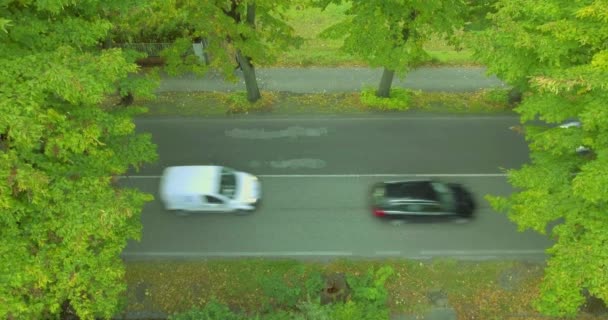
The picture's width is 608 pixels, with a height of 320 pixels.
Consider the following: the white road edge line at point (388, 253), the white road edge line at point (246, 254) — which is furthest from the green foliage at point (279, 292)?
the white road edge line at point (388, 253)

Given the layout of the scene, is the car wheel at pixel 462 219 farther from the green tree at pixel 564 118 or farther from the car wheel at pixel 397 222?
the green tree at pixel 564 118

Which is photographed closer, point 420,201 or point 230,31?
point 420,201

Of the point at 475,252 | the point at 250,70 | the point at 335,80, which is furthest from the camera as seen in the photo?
the point at 335,80

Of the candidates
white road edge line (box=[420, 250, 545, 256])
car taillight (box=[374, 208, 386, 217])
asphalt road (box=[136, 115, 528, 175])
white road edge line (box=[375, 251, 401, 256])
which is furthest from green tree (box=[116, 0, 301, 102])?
white road edge line (box=[420, 250, 545, 256])

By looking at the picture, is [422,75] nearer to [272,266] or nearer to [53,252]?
[272,266]

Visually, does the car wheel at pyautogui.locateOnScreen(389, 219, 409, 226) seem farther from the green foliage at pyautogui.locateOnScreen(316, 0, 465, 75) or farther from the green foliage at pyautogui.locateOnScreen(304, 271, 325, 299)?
the green foliage at pyautogui.locateOnScreen(316, 0, 465, 75)

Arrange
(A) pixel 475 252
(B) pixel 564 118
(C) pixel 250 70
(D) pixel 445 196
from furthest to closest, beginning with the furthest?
1. (C) pixel 250 70
2. (D) pixel 445 196
3. (A) pixel 475 252
4. (B) pixel 564 118

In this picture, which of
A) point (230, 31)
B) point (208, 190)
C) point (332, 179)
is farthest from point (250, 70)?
point (208, 190)

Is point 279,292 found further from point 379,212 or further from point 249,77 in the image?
point 249,77
